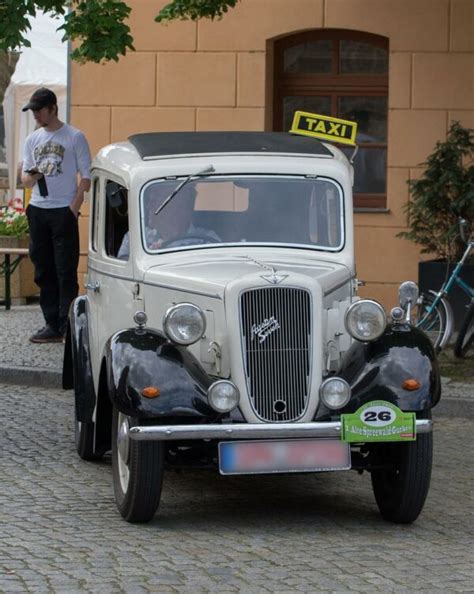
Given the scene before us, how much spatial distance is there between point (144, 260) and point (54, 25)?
1449 cm

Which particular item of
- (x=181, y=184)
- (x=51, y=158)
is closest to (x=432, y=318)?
(x=51, y=158)

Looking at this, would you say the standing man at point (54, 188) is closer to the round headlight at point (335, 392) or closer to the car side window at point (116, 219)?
the car side window at point (116, 219)

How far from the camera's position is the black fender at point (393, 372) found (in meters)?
7.13

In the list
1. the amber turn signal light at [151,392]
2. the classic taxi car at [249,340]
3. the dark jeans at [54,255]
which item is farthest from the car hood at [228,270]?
the dark jeans at [54,255]

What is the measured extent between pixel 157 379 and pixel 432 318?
645 centimetres

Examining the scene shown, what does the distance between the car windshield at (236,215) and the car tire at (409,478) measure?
1377mm

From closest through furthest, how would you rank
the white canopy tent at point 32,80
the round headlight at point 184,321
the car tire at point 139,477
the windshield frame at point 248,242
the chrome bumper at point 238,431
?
1. the chrome bumper at point 238,431
2. the car tire at point 139,477
3. the round headlight at point 184,321
4. the windshield frame at point 248,242
5. the white canopy tent at point 32,80

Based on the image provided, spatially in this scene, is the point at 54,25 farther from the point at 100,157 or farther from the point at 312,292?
the point at 312,292

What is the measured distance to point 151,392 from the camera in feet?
23.0

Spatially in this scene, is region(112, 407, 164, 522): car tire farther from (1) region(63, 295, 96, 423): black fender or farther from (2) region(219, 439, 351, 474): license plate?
(1) region(63, 295, 96, 423): black fender

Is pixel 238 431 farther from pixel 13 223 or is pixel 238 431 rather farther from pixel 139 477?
pixel 13 223

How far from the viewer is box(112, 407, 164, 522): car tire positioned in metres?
7.02

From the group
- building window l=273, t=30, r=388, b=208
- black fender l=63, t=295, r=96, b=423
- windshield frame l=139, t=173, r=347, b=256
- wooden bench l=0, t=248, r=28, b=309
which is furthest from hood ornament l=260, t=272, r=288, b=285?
wooden bench l=0, t=248, r=28, b=309

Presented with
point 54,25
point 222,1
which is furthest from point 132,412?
point 54,25
